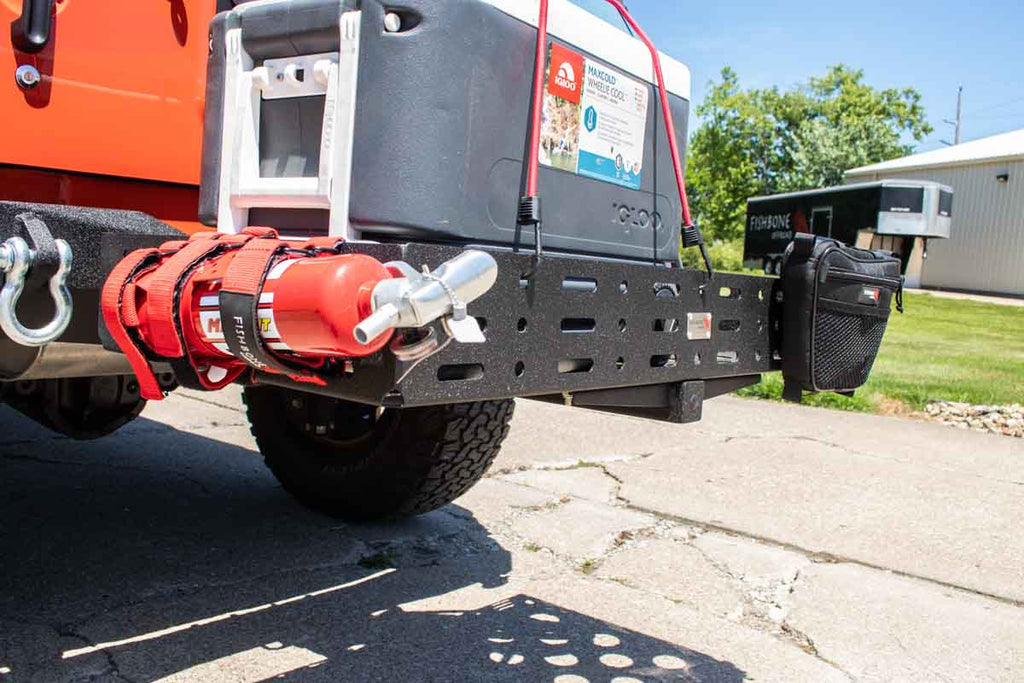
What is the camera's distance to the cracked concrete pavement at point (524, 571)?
2799 millimetres

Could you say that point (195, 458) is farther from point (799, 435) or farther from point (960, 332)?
point (960, 332)

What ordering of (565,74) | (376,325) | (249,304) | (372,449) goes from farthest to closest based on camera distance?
(372,449) < (565,74) < (249,304) < (376,325)

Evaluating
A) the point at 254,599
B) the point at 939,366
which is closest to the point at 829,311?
the point at 254,599

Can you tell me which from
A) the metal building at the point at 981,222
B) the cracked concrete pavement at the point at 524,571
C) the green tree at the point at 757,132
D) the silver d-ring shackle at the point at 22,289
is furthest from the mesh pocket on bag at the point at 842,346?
the green tree at the point at 757,132

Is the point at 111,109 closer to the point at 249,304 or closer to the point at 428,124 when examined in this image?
the point at 428,124

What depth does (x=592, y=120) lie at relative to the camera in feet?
8.17

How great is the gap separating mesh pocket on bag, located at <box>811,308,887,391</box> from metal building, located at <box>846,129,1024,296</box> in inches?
1146

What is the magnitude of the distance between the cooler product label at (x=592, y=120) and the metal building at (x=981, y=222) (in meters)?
29.6

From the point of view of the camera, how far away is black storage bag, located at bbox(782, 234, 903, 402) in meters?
2.73

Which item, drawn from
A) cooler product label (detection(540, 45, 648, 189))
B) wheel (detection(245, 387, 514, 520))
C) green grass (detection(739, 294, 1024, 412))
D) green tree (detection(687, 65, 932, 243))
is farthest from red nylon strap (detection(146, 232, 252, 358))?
green tree (detection(687, 65, 932, 243))

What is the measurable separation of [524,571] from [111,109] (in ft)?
6.65

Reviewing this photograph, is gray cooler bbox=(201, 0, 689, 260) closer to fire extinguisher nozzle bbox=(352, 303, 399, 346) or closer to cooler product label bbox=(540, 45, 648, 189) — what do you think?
cooler product label bbox=(540, 45, 648, 189)

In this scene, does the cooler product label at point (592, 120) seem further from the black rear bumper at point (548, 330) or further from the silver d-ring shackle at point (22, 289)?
the silver d-ring shackle at point (22, 289)

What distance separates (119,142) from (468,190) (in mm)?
1000
